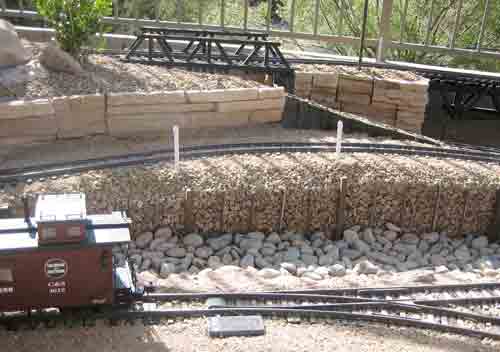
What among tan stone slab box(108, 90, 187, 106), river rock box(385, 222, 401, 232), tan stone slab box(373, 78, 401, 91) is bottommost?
river rock box(385, 222, 401, 232)

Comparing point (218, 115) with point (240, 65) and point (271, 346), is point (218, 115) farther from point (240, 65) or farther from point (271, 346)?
point (271, 346)

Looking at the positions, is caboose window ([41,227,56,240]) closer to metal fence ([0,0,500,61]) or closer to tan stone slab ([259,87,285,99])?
tan stone slab ([259,87,285,99])

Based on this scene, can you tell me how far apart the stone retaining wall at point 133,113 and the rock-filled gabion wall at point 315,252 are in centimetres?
280

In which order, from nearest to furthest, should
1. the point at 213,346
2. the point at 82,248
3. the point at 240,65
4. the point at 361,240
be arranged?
the point at 82,248 < the point at 213,346 < the point at 361,240 < the point at 240,65

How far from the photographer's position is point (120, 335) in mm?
7059

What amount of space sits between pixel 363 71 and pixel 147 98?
23.4ft

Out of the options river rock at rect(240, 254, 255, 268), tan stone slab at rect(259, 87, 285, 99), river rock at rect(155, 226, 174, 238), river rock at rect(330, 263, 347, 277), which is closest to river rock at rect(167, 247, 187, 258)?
river rock at rect(155, 226, 174, 238)

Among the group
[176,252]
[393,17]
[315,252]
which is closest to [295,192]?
[315,252]

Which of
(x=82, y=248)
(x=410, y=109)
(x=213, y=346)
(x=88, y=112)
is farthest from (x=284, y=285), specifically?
(x=410, y=109)

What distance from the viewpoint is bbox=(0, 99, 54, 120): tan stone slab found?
36.6ft

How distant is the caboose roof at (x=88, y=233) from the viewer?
6.44 metres

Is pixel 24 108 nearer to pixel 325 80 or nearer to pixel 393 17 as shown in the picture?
pixel 325 80

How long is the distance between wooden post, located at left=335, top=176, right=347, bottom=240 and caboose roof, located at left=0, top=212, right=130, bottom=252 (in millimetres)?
5463

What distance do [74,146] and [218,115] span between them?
317 cm
